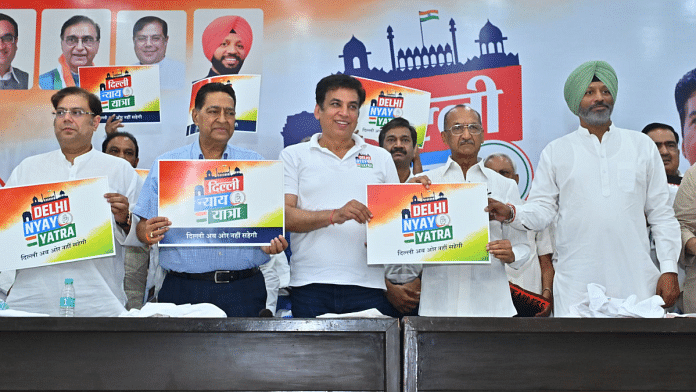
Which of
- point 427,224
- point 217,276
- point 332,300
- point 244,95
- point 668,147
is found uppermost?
point 244,95

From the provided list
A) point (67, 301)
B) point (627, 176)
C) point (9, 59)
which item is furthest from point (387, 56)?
point (67, 301)

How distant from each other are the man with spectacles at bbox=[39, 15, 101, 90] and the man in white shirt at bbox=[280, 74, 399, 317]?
2065mm

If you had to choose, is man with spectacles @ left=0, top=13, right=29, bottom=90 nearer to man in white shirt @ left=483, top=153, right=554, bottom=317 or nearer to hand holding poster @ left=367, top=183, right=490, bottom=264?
hand holding poster @ left=367, top=183, right=490, bottom=264

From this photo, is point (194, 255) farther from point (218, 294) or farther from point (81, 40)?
point (81, 40)

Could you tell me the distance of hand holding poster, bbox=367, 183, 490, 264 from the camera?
3213 millimetres

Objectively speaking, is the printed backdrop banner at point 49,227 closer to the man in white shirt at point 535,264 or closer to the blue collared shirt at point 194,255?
the blue collared shirt at point 194,255

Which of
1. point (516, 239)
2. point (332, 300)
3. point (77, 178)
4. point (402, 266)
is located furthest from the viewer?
point (402, 266)

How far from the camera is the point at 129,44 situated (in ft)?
16.3

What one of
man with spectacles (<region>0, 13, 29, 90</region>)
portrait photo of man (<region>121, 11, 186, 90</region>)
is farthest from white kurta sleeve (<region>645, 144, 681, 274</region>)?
man with spectacles (<region>0, 13, 29, 90</region>)

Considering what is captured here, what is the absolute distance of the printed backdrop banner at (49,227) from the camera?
9.90 ft

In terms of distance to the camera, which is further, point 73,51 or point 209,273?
point 73,51

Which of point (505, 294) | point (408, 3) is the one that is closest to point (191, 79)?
point (408, 3)

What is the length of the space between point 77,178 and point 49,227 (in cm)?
51

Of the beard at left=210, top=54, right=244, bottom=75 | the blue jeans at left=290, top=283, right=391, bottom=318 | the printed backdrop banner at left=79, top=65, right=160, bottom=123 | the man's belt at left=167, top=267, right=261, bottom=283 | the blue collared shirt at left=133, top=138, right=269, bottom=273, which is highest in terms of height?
the beard at left=210, top=54, right=244, bottom=75
